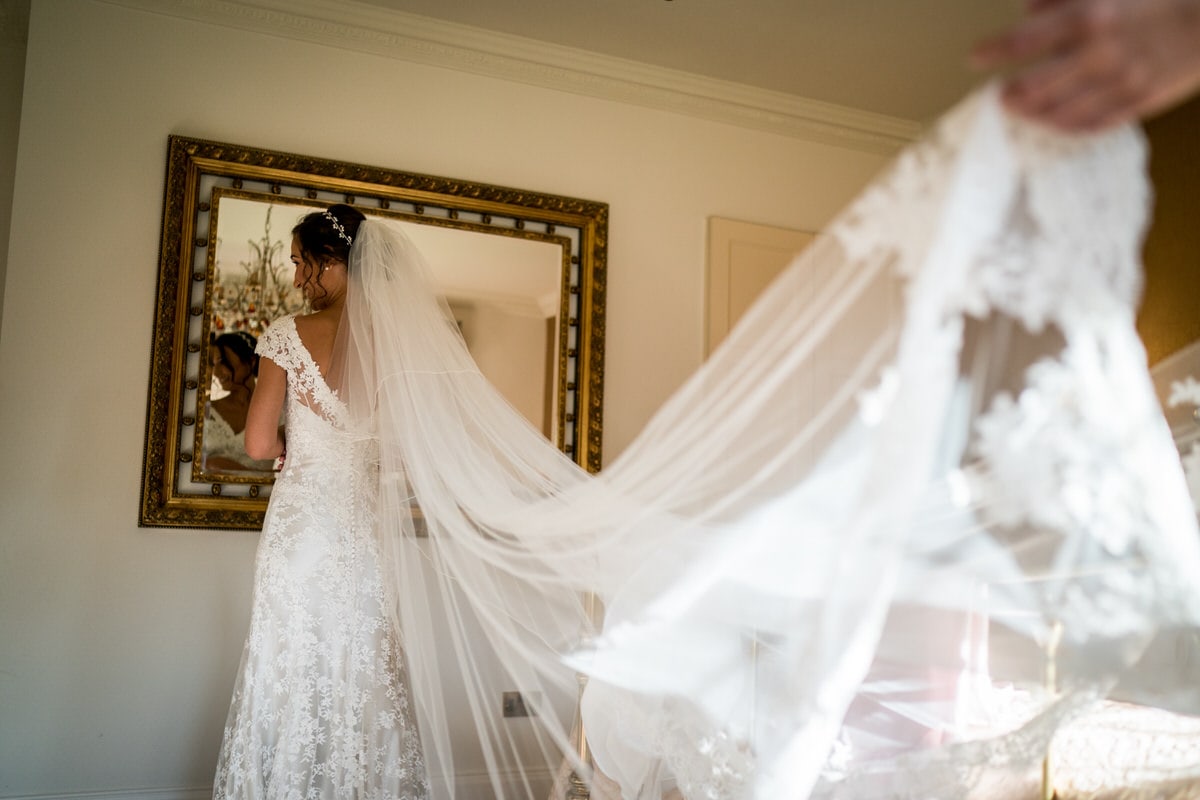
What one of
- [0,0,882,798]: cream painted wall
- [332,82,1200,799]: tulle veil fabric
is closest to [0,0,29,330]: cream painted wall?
[0,0,882,798]: cream painted wall

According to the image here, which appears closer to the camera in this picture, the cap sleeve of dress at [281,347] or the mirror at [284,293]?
the cap sleeve of dress at [281,347]

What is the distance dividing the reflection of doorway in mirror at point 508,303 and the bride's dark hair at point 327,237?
78cm

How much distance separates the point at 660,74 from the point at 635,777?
281 cm

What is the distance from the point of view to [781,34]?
3652 mm

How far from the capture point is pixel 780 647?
178 centimetres

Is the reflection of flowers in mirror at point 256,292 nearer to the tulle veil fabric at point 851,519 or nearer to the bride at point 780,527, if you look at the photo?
the bride at point 780,527

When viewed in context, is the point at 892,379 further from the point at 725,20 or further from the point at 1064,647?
the point at 725,20

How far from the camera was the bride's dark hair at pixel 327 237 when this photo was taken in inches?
108

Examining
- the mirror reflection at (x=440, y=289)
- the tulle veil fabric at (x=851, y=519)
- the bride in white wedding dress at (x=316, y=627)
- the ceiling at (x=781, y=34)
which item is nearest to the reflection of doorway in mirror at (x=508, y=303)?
the mirror reflection at (x=440, y=289)

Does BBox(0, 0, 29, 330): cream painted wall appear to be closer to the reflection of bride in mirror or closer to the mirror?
the mirror

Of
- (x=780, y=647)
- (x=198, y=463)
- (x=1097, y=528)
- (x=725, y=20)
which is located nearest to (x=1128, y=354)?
(x=1097, y=528)

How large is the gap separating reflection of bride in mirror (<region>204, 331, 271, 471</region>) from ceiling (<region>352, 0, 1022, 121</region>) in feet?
4.27

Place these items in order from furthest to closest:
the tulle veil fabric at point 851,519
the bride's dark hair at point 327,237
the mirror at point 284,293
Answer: the mirror at point 284,293
the bride's dark hair at point 327,237
the tulle veil fabric at point 851,519

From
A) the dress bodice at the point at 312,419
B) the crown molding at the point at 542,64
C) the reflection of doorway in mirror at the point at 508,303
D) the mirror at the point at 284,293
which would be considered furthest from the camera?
the reflection of doorway in mirror at the point at 508,303
